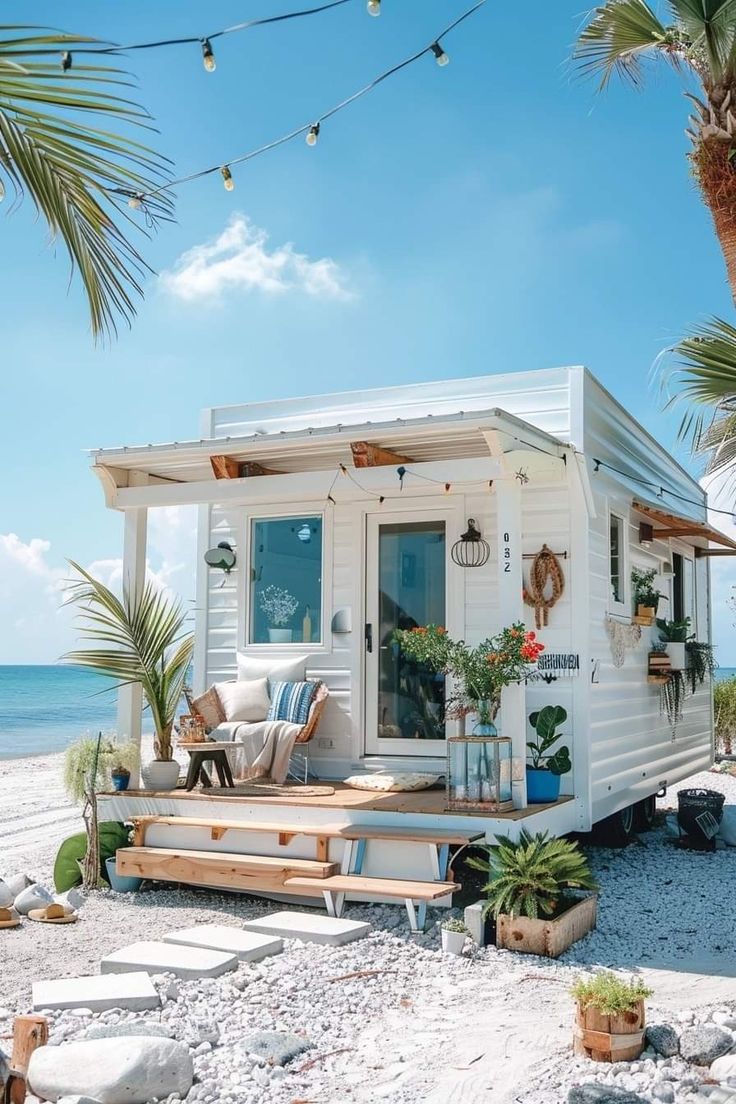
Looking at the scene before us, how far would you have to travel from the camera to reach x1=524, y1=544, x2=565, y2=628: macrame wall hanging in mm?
7410

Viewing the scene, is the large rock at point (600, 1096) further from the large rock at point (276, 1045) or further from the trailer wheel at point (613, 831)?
the trailer wheel at point (613, 831)

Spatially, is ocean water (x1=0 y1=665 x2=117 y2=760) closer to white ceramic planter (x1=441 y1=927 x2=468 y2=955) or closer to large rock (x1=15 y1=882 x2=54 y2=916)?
large rock (x1=15 y1=882 x2=54 y2=916)

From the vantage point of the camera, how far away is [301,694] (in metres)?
7.91

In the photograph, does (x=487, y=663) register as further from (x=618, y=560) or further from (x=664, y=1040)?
(x=664, y=1040)

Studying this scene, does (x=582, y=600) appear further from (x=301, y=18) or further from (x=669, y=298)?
(x=669, y=298)

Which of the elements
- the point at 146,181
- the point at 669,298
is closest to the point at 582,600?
the point at 146,181

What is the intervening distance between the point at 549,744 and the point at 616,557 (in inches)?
79.8

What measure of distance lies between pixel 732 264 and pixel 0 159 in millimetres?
3562

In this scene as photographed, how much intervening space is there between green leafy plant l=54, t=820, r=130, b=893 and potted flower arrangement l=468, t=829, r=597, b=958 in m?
2.62

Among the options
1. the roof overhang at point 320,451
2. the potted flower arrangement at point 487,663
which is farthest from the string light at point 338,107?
the potted flower arrangement at point 487,663

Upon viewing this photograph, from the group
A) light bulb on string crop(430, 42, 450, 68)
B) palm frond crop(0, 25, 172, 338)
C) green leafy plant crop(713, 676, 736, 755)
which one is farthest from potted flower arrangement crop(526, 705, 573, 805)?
green leafy plant crop(713, 676, 736, 755)

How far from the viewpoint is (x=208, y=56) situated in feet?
11.9

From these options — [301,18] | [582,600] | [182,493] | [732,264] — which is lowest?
[582,600]

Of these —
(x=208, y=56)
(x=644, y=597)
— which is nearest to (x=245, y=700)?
(x=644, y=597)
